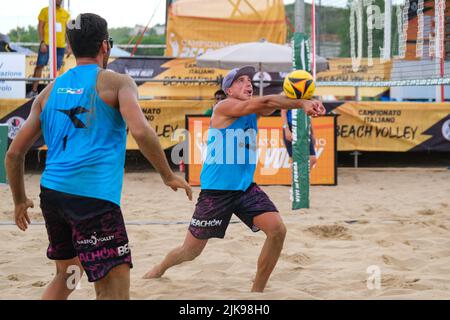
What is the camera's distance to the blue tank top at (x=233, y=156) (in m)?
4.69

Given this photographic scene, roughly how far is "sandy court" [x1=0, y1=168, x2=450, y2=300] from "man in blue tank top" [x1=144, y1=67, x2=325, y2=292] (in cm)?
27

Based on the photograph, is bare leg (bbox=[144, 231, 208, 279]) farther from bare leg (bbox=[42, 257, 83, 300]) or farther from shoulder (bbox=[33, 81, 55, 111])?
shoulder (bbox=[33, 81, 55, 111])

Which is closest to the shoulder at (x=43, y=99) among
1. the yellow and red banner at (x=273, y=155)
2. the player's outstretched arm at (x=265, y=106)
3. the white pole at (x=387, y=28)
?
the player's outstretched arm at (x=265, y=106)

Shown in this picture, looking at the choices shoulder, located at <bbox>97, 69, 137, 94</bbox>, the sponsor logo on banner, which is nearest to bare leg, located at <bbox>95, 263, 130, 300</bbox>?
shoulder, located at <bbox>97, 69, 137, 94</bbox>

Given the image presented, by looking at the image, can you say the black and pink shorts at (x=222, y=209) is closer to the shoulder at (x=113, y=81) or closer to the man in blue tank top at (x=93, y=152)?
the man in blue tank top at (x=93, y=152)

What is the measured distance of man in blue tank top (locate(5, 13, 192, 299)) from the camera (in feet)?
10.2

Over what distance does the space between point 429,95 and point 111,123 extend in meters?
12.8

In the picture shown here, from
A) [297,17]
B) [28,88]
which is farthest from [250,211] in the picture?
[28,88]

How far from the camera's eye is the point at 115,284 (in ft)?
10.2

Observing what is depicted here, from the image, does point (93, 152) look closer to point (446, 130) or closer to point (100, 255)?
point (100, 255)

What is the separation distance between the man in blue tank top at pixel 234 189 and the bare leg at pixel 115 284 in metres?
1.53

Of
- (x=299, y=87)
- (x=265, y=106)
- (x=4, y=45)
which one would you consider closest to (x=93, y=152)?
(x=265, y=106)
